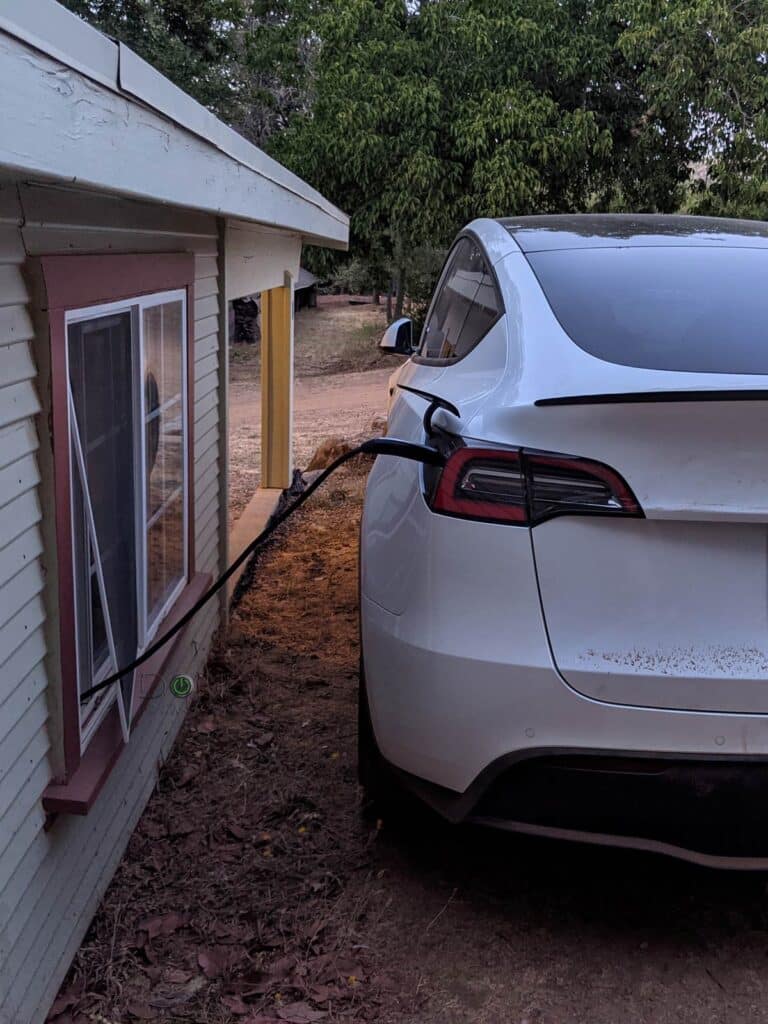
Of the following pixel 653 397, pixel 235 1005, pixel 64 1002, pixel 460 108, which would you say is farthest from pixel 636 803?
pixel 460 108

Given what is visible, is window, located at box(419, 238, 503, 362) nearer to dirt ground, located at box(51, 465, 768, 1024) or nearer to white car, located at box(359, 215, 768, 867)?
white car, located at box(359, 215, 768, 867)

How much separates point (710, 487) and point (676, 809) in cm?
78

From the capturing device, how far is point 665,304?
299 centimetres

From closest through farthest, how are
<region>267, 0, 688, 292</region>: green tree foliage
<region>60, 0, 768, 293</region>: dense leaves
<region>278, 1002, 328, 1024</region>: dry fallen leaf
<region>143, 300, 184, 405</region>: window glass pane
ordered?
<region>278, 1002, 328, 1024</region>: dry fallen leaf, <region>143, 300, 184, 405</region>: window glass pane, <region>60, 0, 768, 293</region>: dense leaves, <region>267, 0, 688, 292</region>: green tree foliage

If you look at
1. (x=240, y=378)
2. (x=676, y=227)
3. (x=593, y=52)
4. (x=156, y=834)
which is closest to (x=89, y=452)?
(x=156, y=834)

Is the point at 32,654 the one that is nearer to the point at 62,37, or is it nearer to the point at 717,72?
the point at 62,37

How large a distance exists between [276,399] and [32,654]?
24.8 feet

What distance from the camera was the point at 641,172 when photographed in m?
16.7

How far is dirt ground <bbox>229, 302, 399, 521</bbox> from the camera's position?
13211 millimetres

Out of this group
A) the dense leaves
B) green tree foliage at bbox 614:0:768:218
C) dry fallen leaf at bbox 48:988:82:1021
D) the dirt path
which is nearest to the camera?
dry fallen leaf at bbox 48:988:82:1021

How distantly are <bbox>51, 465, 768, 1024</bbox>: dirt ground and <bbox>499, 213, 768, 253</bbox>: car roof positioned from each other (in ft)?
6.26

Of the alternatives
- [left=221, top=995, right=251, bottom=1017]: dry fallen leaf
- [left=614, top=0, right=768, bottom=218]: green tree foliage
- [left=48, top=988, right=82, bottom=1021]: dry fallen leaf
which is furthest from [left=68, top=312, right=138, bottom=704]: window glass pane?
[left=614, top=0, right=768, bottom=218]: green tree foliage

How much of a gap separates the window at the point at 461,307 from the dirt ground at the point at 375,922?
1514 millimetres

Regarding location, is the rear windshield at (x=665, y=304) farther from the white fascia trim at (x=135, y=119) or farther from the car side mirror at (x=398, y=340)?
the car side mirror at (x=398, y=340)
